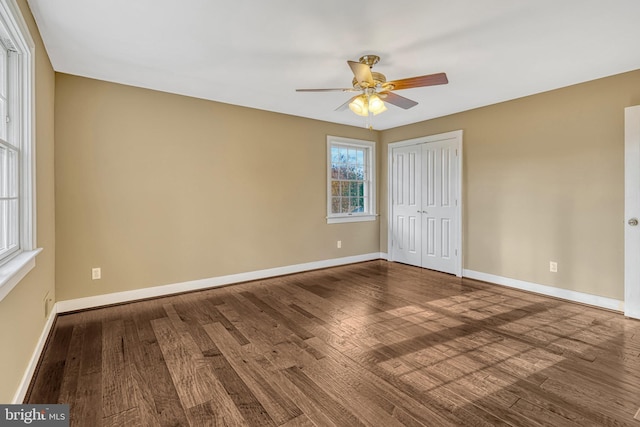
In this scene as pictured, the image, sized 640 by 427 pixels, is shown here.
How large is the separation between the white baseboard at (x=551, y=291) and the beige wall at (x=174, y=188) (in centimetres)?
243

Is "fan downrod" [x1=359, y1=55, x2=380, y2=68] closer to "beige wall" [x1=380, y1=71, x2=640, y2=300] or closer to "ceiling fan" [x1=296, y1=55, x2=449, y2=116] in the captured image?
"ceiling fan" [x1=296, y1=55, x2=449, y2=116]

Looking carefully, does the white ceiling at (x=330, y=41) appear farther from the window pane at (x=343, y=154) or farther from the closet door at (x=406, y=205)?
the window pane at (x=343, y=154)

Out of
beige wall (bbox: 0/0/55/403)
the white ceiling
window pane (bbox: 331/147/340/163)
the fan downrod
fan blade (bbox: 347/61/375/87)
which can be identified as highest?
the white ceiling

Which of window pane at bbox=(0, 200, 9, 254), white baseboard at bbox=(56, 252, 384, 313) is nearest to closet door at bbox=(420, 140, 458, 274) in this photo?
white baseboard at bbox=(56, 252, 384, 313)

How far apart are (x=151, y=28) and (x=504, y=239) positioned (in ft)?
14.8

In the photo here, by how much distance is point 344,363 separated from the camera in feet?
7.30

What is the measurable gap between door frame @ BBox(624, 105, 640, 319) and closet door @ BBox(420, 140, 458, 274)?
1.83m

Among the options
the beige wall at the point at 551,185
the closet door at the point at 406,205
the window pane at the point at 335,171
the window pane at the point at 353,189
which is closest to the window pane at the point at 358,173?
the window pane at the point at 353,189

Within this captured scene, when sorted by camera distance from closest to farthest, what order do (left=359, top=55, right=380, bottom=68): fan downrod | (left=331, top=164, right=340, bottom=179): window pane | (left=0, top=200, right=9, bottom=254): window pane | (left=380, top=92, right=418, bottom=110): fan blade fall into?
(left=0, top=200, right=9, bottom=254): window pane
(left=359, top=55, right=380, bottom=68): fan downrod
(left=380, top=92, right=418, bottom=110): fan blade
(left=331, top=164, right=340, bottom=179): window pane

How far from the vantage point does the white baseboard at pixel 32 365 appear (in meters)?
1.73

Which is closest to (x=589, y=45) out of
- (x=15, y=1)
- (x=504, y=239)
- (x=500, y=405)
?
(x=504, y=239)

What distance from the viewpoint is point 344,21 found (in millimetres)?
2203

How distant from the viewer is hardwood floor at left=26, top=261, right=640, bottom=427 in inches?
67.9

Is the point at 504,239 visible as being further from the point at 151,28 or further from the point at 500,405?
the point at 151,28
